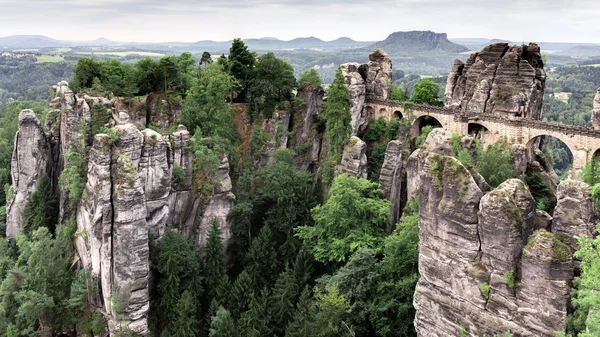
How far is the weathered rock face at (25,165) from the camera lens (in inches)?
2064

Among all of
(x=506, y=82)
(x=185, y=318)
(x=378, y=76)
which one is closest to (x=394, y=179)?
(x=506, y=82)

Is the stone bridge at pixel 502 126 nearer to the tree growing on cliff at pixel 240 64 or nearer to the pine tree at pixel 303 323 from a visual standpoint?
the tree growing on cliff at pixel 240 64

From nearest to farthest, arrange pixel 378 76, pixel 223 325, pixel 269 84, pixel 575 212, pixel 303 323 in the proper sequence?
pixel 575 212 < pixel 303 323 < pixel 223 325 < pixel 269 84 < pixel 378 76

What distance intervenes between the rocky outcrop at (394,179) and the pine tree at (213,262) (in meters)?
15.6

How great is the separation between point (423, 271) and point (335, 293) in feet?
24.6

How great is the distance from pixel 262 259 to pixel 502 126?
87.4ft

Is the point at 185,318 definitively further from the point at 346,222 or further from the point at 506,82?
the point at 506,82

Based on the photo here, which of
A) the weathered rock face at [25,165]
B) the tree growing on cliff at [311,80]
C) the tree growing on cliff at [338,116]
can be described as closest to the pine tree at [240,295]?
the tree growing on cliff at [338,116]

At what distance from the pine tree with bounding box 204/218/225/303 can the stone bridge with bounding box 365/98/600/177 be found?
81.8ft

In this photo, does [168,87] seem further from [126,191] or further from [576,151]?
[576,151]

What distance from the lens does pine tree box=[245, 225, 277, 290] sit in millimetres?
41656

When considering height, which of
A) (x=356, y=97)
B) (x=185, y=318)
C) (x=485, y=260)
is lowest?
(x=185, y=318)

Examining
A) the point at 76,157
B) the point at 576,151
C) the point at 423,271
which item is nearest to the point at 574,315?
the point at 423,271

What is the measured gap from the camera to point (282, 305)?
1432 inches
